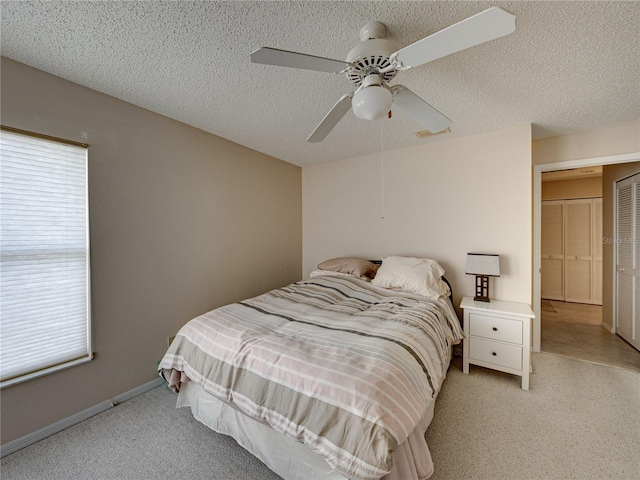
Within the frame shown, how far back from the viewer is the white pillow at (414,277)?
8.55 ft

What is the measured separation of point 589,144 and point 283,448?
3902 millimetres

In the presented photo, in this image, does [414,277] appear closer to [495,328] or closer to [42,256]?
[495,328]

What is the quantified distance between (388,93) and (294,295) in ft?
6.01

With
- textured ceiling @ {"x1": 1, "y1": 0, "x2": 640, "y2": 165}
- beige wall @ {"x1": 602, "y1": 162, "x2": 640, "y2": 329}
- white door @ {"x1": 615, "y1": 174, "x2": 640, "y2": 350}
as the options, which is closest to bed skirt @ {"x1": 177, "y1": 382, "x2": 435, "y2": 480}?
textured ceiling @ {"x1": 1, "y1": 0, "x2": 640, "y2": 165}

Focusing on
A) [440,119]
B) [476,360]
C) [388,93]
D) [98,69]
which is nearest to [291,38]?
[388,93]

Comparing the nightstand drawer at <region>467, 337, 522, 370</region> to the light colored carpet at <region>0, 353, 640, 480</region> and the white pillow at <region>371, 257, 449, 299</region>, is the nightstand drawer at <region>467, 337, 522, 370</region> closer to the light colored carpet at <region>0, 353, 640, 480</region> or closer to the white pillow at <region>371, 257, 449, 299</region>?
the light colored carpet at <region>0, 353, 640, 480</region>

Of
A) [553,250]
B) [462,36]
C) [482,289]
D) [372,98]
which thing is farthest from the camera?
[553,250]

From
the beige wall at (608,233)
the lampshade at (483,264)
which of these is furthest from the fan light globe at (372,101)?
the beige wall at (608,233)

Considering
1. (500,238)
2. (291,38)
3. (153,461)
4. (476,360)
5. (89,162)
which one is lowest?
(153,461)

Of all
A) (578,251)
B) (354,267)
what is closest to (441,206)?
(354,267)

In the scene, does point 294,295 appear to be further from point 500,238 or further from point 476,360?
point 500,238

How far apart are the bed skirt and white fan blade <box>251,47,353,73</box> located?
180 cm

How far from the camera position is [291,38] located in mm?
1494

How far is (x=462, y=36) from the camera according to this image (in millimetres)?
1075
